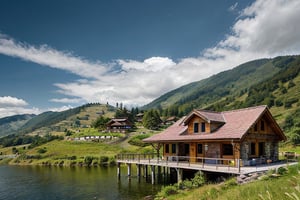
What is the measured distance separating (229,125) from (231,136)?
158 inches

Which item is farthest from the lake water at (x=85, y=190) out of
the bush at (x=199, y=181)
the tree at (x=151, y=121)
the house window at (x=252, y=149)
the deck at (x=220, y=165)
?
the tree at (x=151, y=121)

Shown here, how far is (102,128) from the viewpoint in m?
120

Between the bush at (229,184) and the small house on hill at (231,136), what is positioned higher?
the small house on hill at (231,136)

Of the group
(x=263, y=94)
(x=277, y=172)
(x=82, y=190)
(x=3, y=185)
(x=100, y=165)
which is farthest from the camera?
(x=263, y=94)

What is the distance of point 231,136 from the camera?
2617 centimetres

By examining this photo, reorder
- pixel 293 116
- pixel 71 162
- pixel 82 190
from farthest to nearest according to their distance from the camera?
pixel 293 116 → pixel 71 162 → pixel 82 190

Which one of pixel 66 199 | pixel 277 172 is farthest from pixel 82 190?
pixel 277 172

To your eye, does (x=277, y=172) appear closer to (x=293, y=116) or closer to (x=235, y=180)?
(x=235, y=180)

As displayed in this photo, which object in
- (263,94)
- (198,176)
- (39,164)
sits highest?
(263,94)

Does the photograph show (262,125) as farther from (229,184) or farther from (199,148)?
(229,184)

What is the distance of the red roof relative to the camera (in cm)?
2708

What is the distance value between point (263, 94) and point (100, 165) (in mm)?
119009

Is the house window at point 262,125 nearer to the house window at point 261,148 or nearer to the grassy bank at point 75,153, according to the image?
the house window at point 261,148

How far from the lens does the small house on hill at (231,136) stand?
27.4 meters
